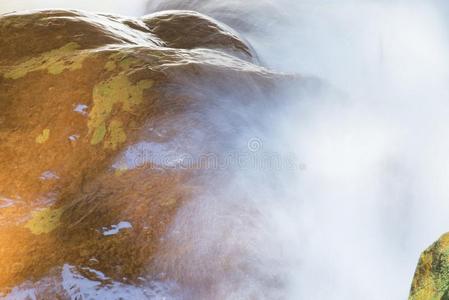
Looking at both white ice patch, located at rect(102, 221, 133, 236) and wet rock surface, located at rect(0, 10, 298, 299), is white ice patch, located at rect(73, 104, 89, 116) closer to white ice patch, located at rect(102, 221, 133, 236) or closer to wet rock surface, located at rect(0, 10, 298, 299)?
Answer: wet rock surface, located at rect(0, 10, 298, 299)

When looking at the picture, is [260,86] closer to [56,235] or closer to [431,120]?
→ [56,235]

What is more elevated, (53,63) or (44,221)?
(53,63)

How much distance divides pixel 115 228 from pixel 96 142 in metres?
0.64

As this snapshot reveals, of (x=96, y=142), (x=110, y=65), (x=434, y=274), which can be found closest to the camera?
(x=434, y=274)

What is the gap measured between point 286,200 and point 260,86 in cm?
104

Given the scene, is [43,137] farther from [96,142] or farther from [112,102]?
[112,102]

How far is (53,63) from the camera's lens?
12.3 ft

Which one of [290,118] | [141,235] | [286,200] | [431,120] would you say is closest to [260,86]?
[290,118]

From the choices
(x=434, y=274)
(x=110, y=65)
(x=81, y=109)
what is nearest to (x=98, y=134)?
(x=81, y=109)

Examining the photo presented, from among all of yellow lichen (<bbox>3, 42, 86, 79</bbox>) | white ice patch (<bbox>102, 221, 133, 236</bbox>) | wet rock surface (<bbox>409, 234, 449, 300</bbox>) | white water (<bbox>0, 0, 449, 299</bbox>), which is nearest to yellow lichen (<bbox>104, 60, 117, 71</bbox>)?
yellow lichen (<bbox>3, 42, 86, 79</bbox>)

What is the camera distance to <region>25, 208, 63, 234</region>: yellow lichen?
309 centimetres

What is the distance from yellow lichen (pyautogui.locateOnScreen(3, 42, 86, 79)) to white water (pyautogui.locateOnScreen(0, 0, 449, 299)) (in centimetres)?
136

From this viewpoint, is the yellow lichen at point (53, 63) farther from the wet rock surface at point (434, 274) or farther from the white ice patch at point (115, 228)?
the wet rock surface at point (434, 274)

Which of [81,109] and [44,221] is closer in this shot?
[44,221]
